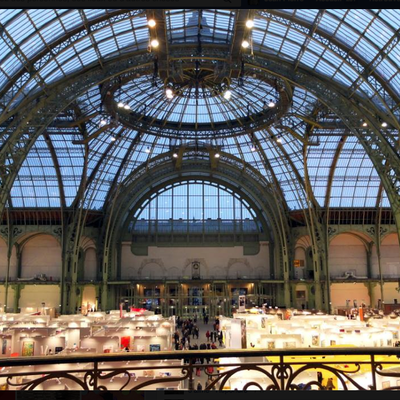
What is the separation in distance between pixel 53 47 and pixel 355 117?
23.3 metres

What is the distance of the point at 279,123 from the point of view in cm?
4781

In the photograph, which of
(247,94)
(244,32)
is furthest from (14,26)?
(247,94)

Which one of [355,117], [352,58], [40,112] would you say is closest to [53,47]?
[40,112]

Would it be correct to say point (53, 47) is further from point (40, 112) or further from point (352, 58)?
point (352, 58)

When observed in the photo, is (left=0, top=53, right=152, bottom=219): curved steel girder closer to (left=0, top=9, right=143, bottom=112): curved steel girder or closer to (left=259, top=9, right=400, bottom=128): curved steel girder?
(left=0, top=9, right=143, bottom=112): curved steel girder

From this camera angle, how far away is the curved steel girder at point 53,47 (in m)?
30.1

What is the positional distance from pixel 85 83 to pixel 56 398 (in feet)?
109

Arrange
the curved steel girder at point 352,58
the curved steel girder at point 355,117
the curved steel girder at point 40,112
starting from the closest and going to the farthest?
1. the curved steel girder at point 352,58
2. the curved steel girder at point 40,112
3. the curved steel girder at point 355,117

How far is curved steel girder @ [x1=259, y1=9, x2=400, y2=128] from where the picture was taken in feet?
101

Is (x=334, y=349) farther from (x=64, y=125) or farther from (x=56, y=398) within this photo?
(x=64, y=125)

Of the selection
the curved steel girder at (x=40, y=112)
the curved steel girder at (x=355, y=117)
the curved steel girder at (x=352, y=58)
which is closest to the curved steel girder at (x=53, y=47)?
the curved steel girder at (x=40, y=112)

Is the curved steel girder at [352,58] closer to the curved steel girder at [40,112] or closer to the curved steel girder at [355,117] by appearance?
the curved steel girder at [355,117]

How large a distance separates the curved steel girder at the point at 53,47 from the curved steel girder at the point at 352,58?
10.2 m

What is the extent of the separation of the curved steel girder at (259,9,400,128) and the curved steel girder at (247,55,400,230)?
1.93 m
